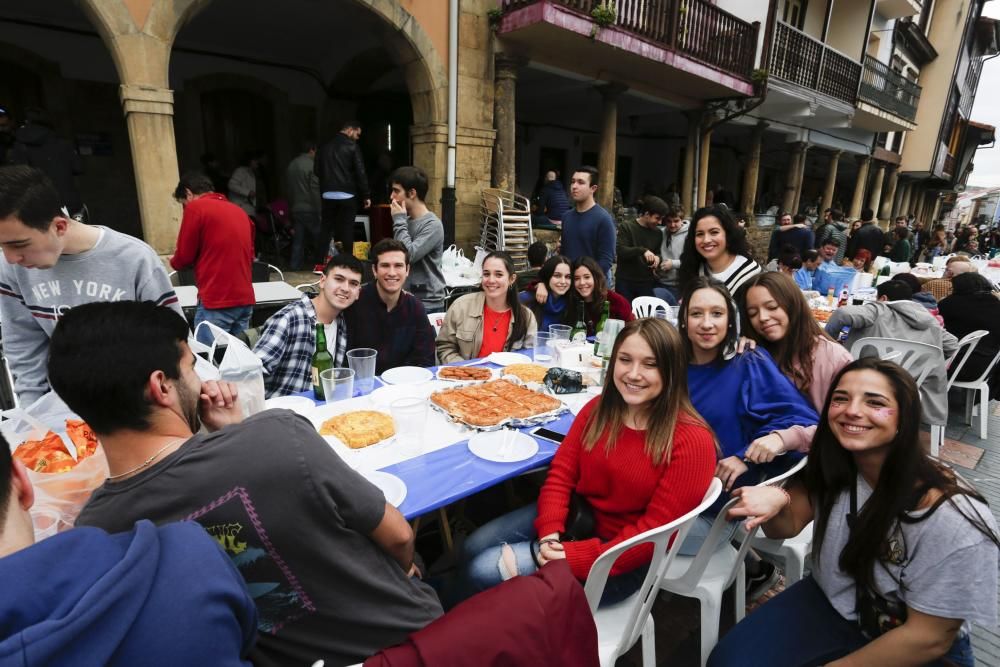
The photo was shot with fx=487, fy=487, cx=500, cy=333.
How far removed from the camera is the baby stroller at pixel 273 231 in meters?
A: 8.59

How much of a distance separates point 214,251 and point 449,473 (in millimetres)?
3251

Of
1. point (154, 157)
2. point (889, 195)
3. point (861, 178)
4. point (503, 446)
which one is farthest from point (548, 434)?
point (889, 195)

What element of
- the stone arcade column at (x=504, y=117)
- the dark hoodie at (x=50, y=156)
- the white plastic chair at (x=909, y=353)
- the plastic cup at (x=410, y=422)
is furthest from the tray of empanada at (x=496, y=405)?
the stone arcade column at (x=504, y=117)

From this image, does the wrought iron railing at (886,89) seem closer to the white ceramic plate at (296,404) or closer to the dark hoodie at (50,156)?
the white ceramic plate at (296,404)

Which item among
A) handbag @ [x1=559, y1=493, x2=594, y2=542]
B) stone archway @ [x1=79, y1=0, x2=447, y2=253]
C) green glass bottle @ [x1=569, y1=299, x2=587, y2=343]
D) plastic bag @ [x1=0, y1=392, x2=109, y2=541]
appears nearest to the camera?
plastic bag @ [x1=0, y1=392, x2=109, y2=541]

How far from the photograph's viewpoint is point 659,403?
186 cm

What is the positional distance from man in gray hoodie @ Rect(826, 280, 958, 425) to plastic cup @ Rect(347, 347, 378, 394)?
3773mm

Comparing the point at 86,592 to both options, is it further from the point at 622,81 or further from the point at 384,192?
the point at 622,81

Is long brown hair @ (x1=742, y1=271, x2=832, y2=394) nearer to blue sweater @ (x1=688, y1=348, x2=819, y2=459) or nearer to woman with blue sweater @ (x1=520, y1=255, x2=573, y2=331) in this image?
blue sweater @ (x1=688, y1=348, x2=819, y2=459)

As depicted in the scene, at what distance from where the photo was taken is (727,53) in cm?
1069

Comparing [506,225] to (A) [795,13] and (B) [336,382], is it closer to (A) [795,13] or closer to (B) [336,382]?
(B) [336,382]

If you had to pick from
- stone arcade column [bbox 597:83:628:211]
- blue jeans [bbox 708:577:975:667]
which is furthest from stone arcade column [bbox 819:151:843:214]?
blue jeans [bbox 708:577:975:667]

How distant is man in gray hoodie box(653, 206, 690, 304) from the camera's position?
535cm

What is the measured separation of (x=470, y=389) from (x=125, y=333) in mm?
1606
